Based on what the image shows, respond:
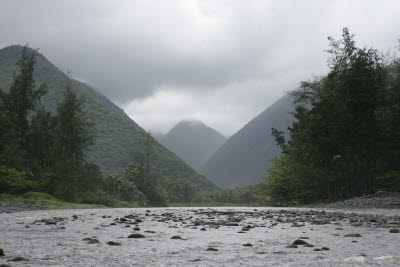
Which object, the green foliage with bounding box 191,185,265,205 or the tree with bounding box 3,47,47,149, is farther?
the green foliage with bounding box 191,185,265,205

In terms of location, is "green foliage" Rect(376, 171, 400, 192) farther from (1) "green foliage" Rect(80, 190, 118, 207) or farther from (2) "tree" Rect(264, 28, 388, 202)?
(1) "green foliage" Rect(80, 190, 118, 207)

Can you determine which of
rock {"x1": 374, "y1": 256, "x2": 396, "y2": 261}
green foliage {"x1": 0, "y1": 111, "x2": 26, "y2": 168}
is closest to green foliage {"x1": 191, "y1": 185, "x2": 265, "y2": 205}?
green foliage {"x1": 0, "y1": 111, "x2": 26, "y2": 168}

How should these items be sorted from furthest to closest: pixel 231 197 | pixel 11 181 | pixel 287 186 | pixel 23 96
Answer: pixel 231 197
pixel 23 96
pixel 287 186
pixel 11 181

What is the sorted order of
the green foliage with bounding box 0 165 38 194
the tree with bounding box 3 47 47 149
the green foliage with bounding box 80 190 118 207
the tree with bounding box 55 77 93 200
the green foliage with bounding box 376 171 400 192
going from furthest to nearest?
1. the green foliage with bounding box 80 190 118 207
2. the tree with bounding box 3 47 47 149
3. the tree with bounding box 55 77 93 200
4. the green foliage with bounding box 376 171 400 192
5. the green foliage with bounding box 0 165 38 194

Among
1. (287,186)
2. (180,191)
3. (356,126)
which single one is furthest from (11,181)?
(180,191)

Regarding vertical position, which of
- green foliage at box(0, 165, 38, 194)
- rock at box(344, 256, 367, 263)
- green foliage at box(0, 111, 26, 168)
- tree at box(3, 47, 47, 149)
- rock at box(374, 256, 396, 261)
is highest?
tree at box(3, 47, 47, 149)

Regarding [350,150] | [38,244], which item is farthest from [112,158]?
[38,244]

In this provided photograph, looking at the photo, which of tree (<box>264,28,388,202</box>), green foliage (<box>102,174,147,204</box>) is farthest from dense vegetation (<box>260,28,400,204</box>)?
green foliage (<box>102,174,147,204</box>)

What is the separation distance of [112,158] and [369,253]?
170 metres

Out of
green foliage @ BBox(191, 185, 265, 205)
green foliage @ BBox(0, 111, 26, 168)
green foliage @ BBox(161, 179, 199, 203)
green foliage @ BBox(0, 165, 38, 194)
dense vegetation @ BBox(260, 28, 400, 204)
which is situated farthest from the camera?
green foliage @ BBox(161, 179, 199, 203)

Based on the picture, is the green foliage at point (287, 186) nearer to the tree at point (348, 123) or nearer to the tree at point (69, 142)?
the tree at point (348, 123)

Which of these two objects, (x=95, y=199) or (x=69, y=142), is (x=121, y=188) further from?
(x=69, y=142)

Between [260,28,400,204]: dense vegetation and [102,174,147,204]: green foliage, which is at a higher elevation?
A: [260,28,400,204]: dense vegetation

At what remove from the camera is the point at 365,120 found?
42.7 m
